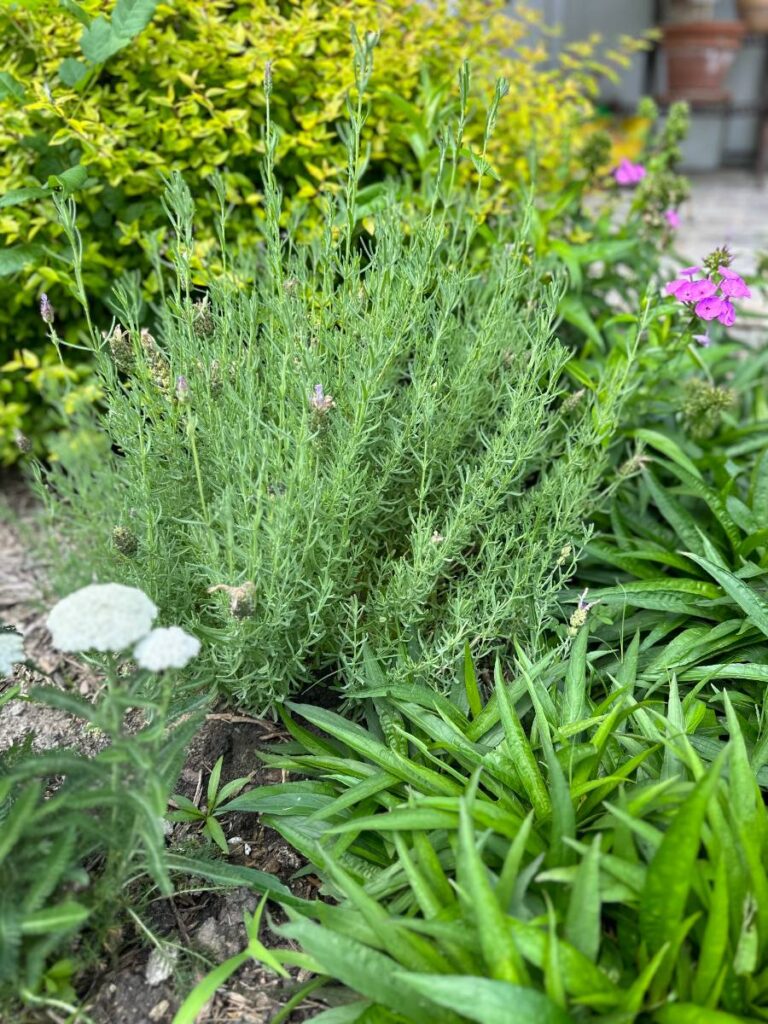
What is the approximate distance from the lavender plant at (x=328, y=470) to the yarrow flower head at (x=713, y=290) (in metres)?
0.28

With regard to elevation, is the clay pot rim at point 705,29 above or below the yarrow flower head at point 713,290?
above

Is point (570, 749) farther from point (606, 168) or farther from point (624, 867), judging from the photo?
point (606, 168)

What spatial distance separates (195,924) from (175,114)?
2418 mm

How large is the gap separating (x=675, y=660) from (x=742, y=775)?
57 cm

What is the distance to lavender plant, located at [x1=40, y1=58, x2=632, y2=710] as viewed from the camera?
5.52 ft

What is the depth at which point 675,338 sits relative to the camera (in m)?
2.58

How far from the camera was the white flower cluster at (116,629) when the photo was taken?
1154 mm

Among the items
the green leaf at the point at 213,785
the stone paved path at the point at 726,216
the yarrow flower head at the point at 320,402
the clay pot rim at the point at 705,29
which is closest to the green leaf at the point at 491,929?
the green leaf at the point at 213,785

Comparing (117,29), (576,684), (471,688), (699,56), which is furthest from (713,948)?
(699,56)

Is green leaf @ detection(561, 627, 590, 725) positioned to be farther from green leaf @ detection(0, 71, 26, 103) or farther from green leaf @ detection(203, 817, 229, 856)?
green leaf @ detection(0, 71, 26, 103)

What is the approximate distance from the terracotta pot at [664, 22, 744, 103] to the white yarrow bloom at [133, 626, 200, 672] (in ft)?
27.0

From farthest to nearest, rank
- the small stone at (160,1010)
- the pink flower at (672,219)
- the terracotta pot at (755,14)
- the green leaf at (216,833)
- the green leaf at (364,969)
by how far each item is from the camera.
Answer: the terracotta pot at (755,14) → the pink flower at (672,219) → the green leaf at (216,833) → the small stone at (160,1010) → the green leaf at (364,969)

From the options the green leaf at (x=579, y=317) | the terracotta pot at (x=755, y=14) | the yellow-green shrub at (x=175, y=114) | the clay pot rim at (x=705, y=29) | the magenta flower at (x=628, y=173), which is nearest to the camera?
the yellow-green shrub at (x=175, y=114)

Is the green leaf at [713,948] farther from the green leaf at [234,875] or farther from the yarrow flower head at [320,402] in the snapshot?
the yarrow flower head at [320,402]
